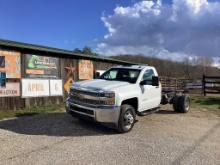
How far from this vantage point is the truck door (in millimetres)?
10242

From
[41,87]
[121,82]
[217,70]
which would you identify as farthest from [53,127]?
[217,70]

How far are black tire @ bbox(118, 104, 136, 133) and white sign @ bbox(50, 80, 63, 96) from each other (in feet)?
25.0

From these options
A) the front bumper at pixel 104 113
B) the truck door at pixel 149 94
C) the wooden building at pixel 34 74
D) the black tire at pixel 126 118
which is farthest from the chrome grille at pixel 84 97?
the wooden building at pixel 34 74

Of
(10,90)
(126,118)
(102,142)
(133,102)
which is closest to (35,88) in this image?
(10,90)

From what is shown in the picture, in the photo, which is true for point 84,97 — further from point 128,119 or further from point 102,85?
point 128,119

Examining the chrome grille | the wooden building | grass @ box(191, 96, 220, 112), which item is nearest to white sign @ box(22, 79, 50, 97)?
the wooden building

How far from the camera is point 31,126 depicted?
942cm

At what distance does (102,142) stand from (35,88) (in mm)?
7837

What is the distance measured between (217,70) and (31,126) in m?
71.6

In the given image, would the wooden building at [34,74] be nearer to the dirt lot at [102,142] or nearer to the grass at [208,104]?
the dirt lot at [102,142]

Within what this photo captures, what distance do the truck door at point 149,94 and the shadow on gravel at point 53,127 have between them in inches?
66.7

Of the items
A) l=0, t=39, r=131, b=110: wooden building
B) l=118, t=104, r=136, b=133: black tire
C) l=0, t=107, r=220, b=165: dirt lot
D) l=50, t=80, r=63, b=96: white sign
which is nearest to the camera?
l=0, t=107, r=220, b=165: dirt lot

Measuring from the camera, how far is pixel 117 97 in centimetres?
874

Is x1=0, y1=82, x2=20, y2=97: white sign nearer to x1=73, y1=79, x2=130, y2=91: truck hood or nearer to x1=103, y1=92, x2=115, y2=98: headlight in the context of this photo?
x1=73, y1=79, x2=130, y2=91: truck hood
